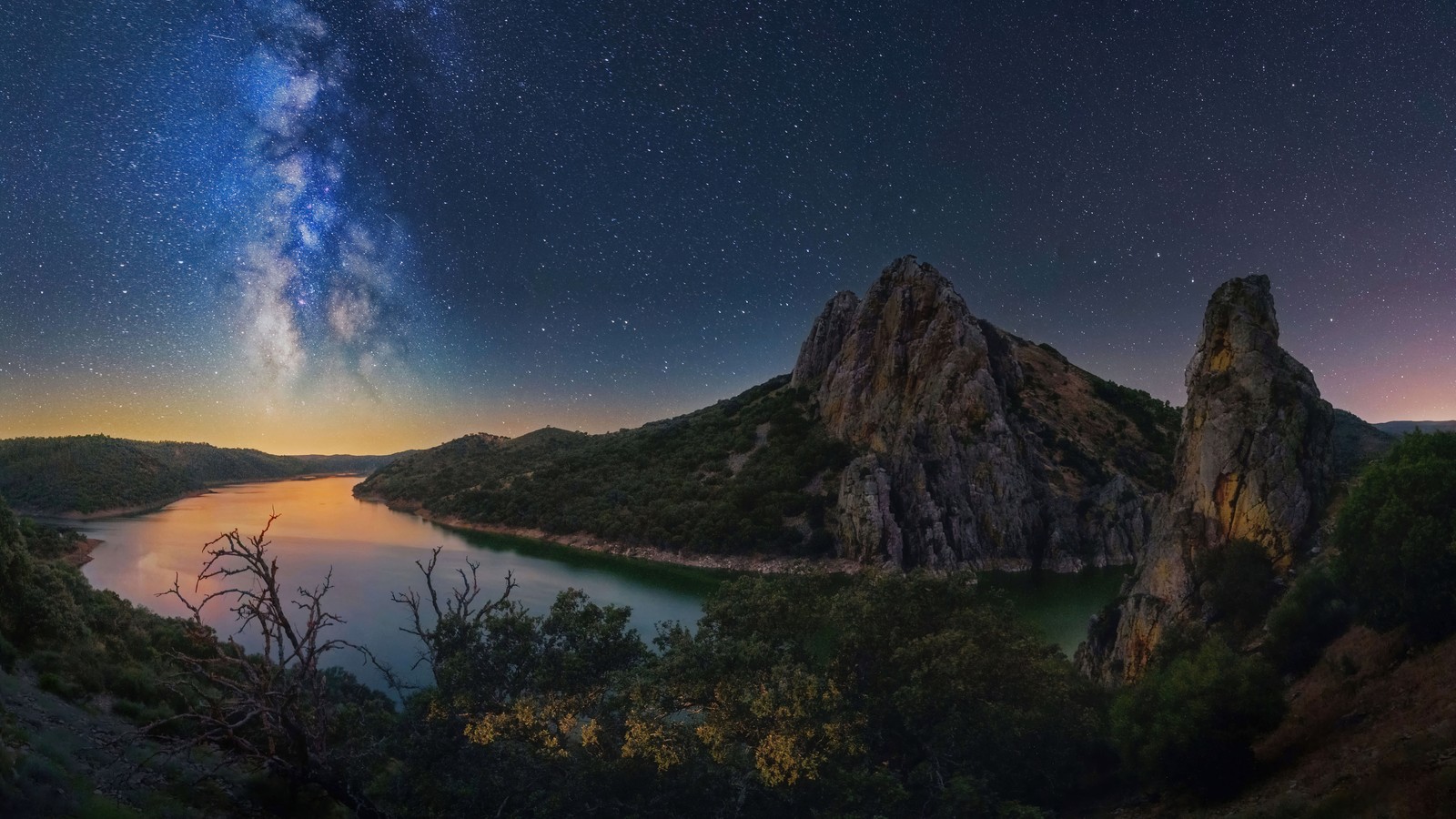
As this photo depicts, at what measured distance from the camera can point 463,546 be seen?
91.1 meters

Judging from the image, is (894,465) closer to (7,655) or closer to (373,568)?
(373,568)

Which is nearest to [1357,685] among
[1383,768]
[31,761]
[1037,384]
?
[1383,768]

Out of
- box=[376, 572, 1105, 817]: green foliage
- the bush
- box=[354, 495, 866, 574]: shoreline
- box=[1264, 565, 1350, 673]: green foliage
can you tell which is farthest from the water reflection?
box=[1264, 565, 1350, 673]: green foliage

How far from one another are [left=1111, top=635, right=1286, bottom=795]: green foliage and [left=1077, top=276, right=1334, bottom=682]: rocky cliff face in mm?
8304

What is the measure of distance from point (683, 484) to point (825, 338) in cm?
4600

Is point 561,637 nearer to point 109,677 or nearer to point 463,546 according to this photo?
point 109,677

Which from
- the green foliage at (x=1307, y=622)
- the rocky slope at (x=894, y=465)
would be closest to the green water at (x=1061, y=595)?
the rocky slope at (x=894, y=465)

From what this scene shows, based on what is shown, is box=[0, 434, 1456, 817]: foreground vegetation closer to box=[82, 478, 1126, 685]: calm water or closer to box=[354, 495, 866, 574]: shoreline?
box=[82, 478, 1126, 685]: calm water

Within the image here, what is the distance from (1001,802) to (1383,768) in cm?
833

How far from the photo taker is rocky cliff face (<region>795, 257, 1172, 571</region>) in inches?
2977

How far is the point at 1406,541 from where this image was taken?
15.2 metres

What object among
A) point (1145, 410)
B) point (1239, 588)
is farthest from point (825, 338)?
point (1239, 588)

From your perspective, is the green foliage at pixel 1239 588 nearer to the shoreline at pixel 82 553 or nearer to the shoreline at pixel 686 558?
the shoreline at pixel 686 558

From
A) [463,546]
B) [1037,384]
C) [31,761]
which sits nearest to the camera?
[31,761]
